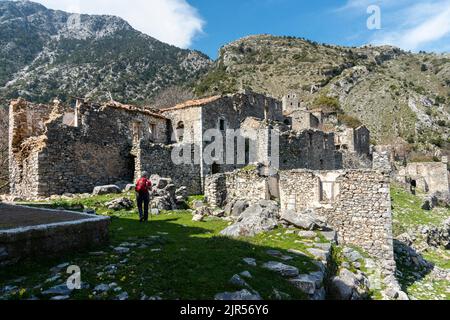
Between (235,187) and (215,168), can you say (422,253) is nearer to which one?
(235,187)

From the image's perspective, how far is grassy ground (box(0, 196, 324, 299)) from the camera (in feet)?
16.8

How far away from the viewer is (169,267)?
19.9 ft

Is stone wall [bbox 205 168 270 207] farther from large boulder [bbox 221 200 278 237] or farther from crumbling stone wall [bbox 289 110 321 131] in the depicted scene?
crumbling stone wall [bbox 289 110 321 131]

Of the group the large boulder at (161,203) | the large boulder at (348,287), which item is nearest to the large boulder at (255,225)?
the large boulder at (348,287)

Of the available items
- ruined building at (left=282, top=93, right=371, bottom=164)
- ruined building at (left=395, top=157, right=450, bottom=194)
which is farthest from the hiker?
ruined building at (left=395, top=157, right=450, bottom=194)

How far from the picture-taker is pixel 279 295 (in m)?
5.58

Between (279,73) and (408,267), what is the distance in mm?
82045

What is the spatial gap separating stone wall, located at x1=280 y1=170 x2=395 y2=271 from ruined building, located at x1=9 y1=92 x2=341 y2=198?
28.6 feet

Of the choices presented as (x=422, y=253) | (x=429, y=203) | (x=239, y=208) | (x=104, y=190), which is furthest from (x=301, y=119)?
(x=104, y=190)

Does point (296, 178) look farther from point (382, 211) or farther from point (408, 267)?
point (408, 267)

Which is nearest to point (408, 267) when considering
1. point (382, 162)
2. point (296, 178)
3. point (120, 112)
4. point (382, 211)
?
point (382, 211)

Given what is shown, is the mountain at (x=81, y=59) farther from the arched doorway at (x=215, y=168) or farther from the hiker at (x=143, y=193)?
the hiker at (x=143, y=193)

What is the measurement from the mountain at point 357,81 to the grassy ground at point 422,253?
1509 inches

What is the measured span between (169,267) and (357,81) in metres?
90.5
